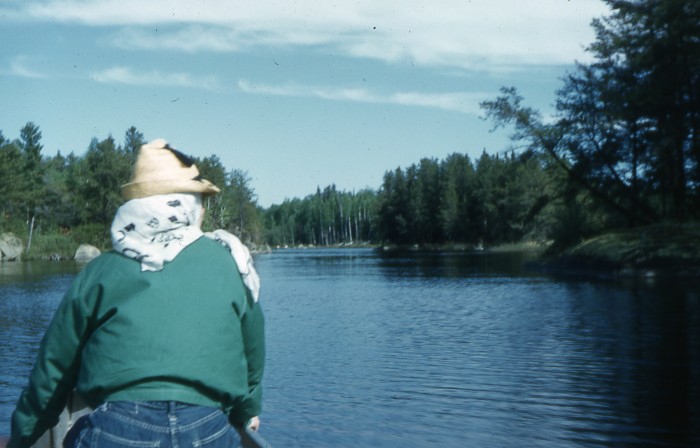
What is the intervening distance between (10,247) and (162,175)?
69.4m

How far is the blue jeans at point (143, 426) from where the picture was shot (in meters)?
2.34

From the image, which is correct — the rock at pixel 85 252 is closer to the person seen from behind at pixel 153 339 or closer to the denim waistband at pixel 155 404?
the person seen from behind at pixel 153 339

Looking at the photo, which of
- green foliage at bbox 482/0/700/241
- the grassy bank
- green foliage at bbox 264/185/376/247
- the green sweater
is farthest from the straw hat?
green foliage at bbox 264/185/376/247

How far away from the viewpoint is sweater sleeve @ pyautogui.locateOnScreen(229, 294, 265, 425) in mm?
2650

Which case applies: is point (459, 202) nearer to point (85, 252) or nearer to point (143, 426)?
point (85, 252)

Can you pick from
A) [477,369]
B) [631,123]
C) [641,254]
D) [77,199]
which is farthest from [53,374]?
[77,199]

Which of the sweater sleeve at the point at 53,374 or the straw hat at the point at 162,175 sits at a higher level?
the straw hat at the point at 162,175

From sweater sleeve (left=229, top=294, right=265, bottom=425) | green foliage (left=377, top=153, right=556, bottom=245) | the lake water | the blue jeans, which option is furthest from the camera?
green foliage (left=377, top=153, right=556, bottom=245)

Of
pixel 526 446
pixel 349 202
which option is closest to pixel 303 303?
pixel 526 446

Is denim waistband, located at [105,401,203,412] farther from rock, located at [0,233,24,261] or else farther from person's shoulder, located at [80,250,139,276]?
rock, located at [0,233,24,261]

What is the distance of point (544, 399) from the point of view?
10133mm

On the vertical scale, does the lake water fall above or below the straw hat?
below

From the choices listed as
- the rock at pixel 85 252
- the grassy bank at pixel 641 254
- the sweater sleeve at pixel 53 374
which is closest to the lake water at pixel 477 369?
the grassy bank at pixel 641 254

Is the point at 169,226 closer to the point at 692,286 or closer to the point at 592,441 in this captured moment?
the point at 592,441
